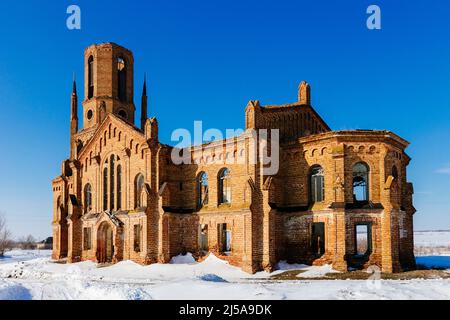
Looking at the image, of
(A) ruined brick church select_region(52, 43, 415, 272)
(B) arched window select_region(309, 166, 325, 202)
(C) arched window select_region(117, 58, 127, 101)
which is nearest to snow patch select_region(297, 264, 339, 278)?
(A) ruined brick church select_region(52, 43, 415, 272)

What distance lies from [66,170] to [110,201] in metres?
7.89

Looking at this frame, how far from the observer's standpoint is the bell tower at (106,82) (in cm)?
3722

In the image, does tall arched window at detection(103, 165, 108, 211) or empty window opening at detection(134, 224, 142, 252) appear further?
tall arched window at detection(103, 165, 108, 211)

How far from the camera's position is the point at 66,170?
35.9 meters

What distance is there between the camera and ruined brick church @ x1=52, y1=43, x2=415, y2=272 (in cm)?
2272

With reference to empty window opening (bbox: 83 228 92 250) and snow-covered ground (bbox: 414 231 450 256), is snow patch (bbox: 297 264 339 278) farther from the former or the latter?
snow-covered ground (bbox: 414 231 450 256)

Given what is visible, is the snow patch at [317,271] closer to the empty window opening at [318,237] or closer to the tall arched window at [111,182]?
the empty window opening at [318,237]

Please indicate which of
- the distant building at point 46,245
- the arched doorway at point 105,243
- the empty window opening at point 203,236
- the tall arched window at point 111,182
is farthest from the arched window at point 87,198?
the distant building at point 46,245

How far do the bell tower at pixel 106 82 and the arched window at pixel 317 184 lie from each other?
62.0ft

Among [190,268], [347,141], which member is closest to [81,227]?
[190,268]

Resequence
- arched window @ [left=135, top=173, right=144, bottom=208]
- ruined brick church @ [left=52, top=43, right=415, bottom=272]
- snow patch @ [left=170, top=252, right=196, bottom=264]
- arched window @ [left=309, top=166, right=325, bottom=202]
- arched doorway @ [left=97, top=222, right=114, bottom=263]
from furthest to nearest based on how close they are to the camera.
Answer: arched doorway @ [left=97, top=222, right=114, bottom=263]
arched window @ [left=135, top=173, right=144, bottom=208]
snow patch @ [left=170, top=252, right=196, bottom=264]
arched window @ [left=309, top=166, right=325, bottom=202]
ruined brick church @ [left=52, top=43, right=415, bottom=272]

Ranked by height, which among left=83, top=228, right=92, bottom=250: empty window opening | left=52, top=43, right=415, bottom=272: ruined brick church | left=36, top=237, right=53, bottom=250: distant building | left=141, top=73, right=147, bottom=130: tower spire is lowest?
left=36, top=237, right=53, bottom=250: distant building

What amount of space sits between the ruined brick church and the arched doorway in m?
0.07

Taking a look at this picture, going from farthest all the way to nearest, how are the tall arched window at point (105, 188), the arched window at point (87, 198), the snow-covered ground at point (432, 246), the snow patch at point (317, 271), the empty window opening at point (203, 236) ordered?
1. the snow-covered ground at point (432, 246)
2. the arched window at point (87, 198)
3. the tall arched window at point (105, 188)
4. the empty window opening at point (203, 236)
5. the snow patch at point (317, 271)
